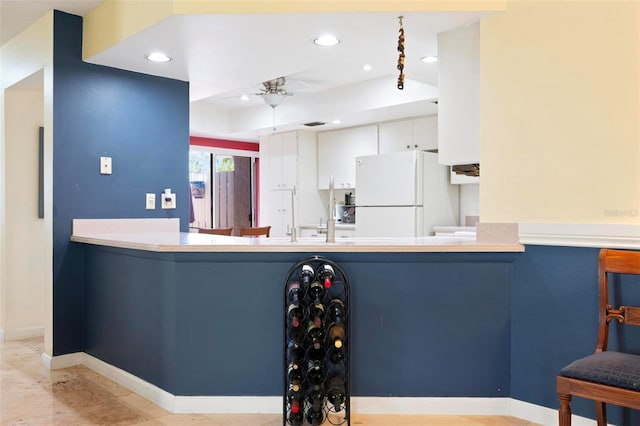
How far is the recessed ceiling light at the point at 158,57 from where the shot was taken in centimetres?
355

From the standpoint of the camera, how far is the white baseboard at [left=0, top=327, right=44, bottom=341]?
14.3 feet

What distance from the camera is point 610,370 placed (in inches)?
79.9

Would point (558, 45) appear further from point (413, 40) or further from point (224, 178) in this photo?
point (224, 178)

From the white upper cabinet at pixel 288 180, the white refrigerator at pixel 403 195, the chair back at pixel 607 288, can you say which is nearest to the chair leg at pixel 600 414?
the chair back at pixel 607 288

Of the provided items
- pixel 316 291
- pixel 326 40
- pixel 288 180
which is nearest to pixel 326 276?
pixel 316 291

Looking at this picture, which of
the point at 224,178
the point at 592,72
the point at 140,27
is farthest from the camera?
the point at 224,178

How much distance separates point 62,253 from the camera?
3668 millimetres

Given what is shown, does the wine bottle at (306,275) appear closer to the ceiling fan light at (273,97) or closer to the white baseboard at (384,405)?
the white baseboard at (384,405)

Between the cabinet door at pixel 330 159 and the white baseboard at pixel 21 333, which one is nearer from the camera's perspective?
the white baseboard at pixel 21 333

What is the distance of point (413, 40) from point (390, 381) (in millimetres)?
1912

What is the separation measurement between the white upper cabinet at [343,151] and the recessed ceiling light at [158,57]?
328cm

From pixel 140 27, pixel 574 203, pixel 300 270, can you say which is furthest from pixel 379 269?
pixel 140 27

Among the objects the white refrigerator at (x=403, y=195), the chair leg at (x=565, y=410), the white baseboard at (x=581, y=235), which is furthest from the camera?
the white refrigerator at (x=403, y=195)

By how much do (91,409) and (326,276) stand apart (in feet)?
4.84
